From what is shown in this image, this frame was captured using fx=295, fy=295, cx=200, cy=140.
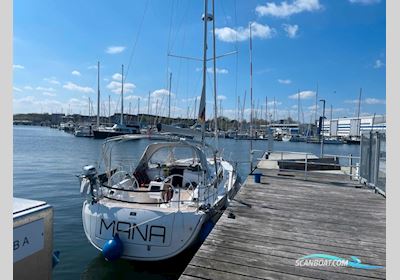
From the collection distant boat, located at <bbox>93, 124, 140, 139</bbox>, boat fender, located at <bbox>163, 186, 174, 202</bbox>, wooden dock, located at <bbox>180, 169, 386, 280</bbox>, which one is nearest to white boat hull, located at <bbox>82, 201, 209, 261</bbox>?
wooden dock, located at <bbox>180, 169, 386, 280</bbox>

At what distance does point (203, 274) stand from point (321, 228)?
133 inches

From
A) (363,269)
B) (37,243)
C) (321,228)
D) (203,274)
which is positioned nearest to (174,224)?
(203,274)

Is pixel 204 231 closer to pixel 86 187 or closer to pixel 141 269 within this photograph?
pixel 141 269

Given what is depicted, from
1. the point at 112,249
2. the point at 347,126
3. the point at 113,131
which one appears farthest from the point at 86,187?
the point at 347,126

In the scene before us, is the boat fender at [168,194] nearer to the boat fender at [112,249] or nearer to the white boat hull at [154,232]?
the white boat hull at [154,232]

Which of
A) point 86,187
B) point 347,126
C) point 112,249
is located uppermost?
point 347,126

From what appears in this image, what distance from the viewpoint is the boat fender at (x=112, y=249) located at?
646 cm

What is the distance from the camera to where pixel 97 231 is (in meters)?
6.97

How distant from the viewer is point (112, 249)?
6.47 metres

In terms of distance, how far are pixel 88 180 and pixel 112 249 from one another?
6.58 feet

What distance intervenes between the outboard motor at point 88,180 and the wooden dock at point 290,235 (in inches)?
135

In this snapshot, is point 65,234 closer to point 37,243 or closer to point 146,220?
point 146,220

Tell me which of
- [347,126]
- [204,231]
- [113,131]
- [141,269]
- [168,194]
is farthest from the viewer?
[347,126]

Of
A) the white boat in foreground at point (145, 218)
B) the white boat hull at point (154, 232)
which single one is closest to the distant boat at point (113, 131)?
the white boat in foreground at point (145, 218)
